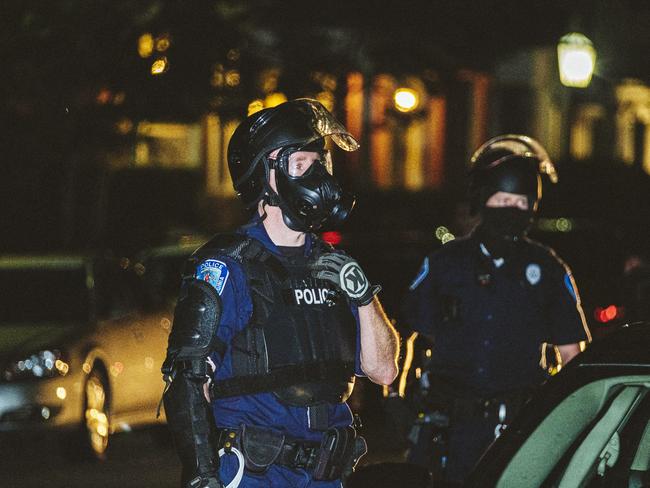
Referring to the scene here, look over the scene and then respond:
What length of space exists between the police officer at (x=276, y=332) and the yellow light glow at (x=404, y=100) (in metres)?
12.3

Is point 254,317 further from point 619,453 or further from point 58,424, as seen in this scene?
point 58,424

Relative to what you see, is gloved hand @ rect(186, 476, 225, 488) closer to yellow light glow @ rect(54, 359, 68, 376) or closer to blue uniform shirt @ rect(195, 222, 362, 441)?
blue uniform shirt @ rect(195, 222, 362, 441)

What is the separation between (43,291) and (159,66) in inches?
137

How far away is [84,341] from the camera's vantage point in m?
11.6

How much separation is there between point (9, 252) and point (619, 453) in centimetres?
1993

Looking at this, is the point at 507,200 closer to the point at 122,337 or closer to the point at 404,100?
the point at 122,337

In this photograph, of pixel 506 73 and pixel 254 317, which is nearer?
pixel 254 317

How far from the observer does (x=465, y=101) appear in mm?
31328

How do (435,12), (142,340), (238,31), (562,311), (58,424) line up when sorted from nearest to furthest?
(562,311)
(58,424)
(142,340)
(238,31)
(435,12)

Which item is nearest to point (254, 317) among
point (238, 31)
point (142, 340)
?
point (142, 340)

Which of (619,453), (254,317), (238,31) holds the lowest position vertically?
(619,453)

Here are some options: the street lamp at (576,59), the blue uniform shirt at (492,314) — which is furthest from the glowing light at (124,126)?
the blue uniform shirt at (492,314)

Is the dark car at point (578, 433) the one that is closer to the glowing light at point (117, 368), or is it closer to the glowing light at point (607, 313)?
the glowing light at point (117, 368)

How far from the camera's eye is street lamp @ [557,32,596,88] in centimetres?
1504
